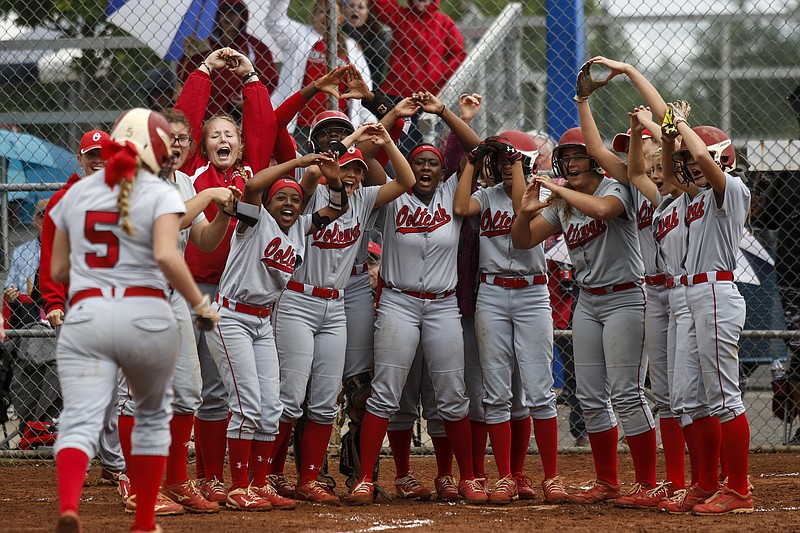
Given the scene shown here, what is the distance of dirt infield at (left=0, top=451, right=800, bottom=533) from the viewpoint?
163 inches

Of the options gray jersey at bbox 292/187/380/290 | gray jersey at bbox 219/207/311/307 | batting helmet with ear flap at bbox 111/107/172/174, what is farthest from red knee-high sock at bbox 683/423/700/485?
batting helmet with ear flap at bbox 111/107/172/174

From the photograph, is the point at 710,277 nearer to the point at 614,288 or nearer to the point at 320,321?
the point at 614,288

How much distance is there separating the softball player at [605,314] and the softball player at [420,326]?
1.38 feet

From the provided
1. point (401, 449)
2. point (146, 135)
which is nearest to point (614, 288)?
point (401, 449)

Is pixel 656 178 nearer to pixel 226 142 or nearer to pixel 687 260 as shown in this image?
pixel 687 260

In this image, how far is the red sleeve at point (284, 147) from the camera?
17.6 ft

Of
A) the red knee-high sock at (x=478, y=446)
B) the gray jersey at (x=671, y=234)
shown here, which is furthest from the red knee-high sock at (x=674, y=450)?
the red knee-high sock at (x=478, y=446)

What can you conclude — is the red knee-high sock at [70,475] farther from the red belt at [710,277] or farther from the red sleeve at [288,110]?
the red belt at [710,277]

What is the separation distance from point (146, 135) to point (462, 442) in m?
2.35

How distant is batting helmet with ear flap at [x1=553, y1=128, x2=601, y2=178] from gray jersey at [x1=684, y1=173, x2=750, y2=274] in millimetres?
674

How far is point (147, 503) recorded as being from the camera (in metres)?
3.53

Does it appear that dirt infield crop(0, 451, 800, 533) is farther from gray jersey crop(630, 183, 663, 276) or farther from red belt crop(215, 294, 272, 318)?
gray jersey crop(630, 183, 663, 276)

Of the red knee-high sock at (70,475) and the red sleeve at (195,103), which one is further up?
the red sleeve at (195,103)

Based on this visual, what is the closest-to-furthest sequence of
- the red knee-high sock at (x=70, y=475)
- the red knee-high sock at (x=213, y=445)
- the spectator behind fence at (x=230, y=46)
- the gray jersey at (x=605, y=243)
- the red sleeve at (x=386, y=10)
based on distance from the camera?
the red knee-high sock at (x=70, y=475), the red knee-high sock at (x=213, y=445), the gray jersey at (x=605, y=243), the spectator behind fence at (x=230, y=46), the red sleeve at (x=386, y=10)
